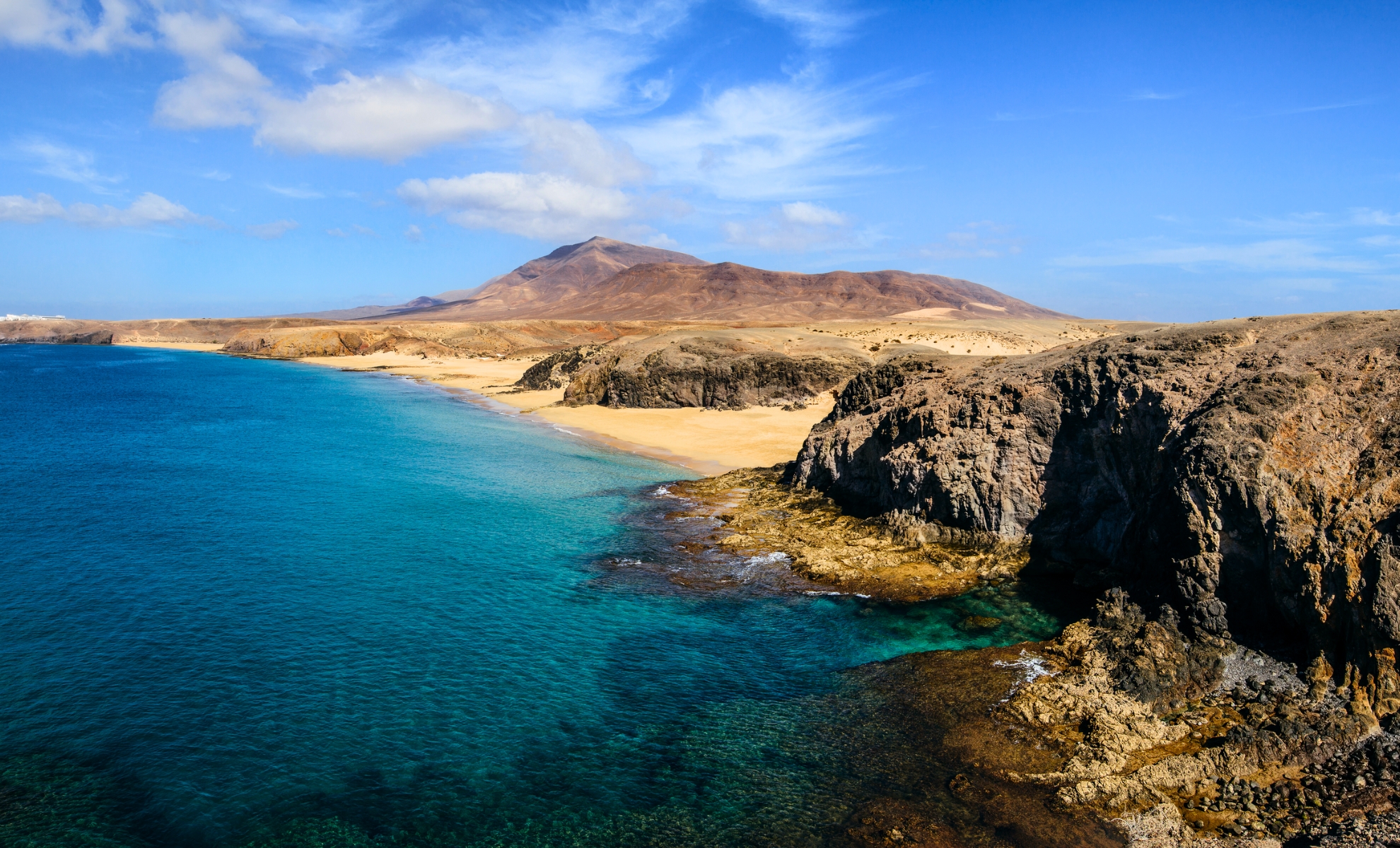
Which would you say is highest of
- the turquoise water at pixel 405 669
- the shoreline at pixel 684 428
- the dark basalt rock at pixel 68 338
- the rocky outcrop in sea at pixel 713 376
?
the dark basalt rock at pixel 68 338

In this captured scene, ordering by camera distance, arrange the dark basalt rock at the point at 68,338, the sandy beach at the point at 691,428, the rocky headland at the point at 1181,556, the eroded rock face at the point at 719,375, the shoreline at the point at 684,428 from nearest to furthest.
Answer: the rocky headland at the point at 1181,556
the shoreline at the point at 684,428
the sandy beach at the point at 691,428
the eroded rock face at the point at 719,375
the dark basalt rock at the point at 68,338

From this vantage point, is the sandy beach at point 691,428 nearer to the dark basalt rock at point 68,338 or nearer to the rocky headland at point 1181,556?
the rocky headland at point 1181,556

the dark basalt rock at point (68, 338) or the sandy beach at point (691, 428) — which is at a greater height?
the dark basalt rock at point (68, 338)

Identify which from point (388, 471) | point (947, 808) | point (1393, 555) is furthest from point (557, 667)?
point (388, 471)

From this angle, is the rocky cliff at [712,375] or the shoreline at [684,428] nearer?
the shoreline at [684,428]

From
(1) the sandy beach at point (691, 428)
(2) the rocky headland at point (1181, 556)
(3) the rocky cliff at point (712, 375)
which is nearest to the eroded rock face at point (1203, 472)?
(2) the rocky headland at point (1181, 556)

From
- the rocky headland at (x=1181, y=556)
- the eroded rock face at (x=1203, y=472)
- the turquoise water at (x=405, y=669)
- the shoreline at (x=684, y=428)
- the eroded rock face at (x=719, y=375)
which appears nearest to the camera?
the turquoise water at (x=405, y=669)

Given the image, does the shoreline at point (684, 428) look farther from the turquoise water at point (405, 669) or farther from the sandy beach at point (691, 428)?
the turquoise water at point (405, 669)
